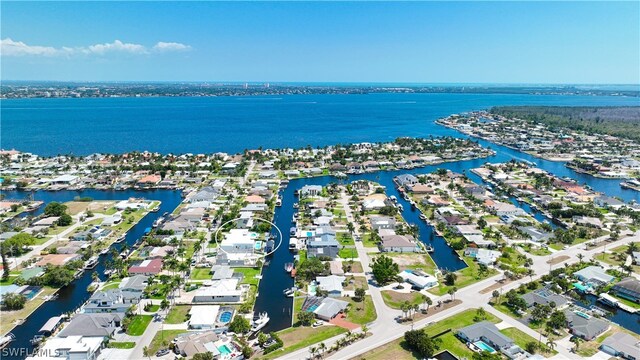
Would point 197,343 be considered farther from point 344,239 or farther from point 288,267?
point 344,239

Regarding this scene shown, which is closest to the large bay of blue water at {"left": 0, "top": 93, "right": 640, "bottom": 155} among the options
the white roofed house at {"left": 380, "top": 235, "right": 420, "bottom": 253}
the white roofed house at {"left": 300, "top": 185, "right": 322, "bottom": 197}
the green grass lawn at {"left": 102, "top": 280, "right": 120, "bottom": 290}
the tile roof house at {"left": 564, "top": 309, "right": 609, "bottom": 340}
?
the white roofed house at {"left": 300, "top": 185, "right": 322, "bottom": 197}

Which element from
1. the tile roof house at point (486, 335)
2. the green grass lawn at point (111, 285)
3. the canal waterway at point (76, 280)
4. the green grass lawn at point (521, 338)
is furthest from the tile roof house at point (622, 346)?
the canal waterway at point (76, 280)

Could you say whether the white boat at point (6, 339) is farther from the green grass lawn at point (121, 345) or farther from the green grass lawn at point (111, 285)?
the green grass lawn at point (111, 285)

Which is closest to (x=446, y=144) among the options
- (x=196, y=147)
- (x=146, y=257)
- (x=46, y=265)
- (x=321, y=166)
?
(x=321, y=166)

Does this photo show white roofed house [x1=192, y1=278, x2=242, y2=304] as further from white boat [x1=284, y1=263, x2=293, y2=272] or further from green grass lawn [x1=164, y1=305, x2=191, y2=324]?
white boat [x1=284, y1=263, x2=293, y2=272]

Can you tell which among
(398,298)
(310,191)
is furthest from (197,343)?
(310,191)
